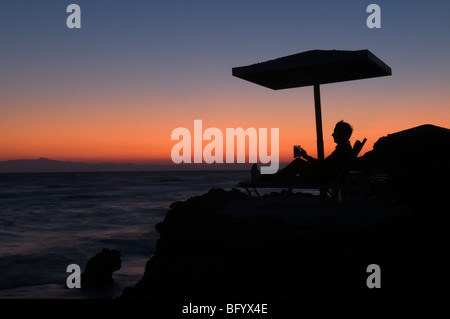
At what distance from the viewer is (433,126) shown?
8094mm

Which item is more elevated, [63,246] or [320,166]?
[320,166]

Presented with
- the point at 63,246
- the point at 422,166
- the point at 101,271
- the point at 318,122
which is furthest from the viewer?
the point at 63,246

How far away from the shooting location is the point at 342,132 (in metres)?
6.88

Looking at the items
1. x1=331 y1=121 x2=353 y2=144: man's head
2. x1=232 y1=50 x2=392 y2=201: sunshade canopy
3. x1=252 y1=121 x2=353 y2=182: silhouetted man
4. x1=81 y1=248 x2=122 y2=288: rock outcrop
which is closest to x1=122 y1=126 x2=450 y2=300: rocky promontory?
x1=252 y1=121 x2=353 y2=182: silhouetted man

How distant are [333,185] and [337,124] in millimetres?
1271

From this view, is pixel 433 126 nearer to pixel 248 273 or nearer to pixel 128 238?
pixel 248 273

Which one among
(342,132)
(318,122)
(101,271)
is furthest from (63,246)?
(342,132)

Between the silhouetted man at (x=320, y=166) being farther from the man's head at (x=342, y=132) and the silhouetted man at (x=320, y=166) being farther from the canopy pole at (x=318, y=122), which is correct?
the canopy pole at (x=318, y=122)

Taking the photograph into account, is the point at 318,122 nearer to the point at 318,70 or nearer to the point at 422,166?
the point at 318,70

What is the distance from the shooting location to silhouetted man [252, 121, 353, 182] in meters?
6.35

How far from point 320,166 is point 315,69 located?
5.59ft

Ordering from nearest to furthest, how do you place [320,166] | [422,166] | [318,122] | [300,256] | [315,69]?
[300,256], [320,166], [315,69], [422,166], [318,122]

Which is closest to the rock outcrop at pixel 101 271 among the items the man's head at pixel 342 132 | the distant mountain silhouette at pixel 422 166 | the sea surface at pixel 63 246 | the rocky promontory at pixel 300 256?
the sea surface at pixel 63 246

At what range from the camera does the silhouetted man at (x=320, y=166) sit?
6348mm
